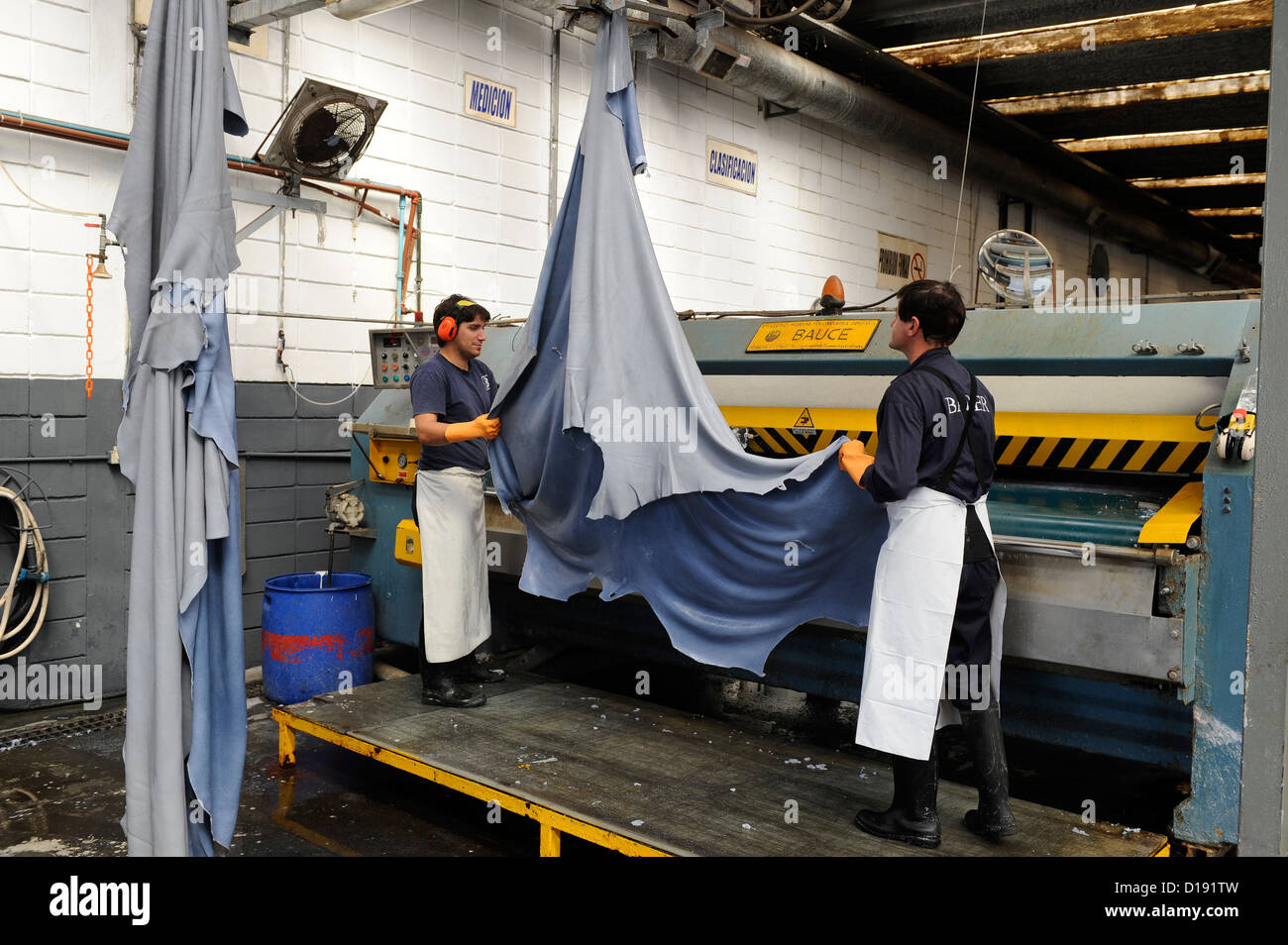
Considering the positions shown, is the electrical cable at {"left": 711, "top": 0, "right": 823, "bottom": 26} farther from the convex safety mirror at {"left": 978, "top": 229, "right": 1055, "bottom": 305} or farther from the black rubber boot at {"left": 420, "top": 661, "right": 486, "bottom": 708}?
the black rubber boot at {"left": 420, "top": 661, "right": 486, "bottom": 708}

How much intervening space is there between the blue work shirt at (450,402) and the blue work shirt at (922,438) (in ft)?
5.52

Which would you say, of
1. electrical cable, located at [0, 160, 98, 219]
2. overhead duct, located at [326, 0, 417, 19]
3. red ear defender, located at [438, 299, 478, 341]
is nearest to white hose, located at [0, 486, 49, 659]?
electrical cable, located at [0, 160, 98, 219]

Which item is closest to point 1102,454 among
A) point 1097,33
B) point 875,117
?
point 1097,33

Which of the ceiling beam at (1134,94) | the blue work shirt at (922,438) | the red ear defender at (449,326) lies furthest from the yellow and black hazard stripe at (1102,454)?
the ceiling beam at (1134,94)

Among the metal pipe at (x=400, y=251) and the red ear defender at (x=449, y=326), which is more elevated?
the metal pipe at (x=400, y=251)

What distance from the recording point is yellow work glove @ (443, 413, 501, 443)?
144 inches

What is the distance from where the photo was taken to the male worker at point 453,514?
3.88 meters

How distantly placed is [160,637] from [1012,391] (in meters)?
2.65

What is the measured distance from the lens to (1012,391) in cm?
342

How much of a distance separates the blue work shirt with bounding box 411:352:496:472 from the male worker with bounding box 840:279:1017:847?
5.51 feet

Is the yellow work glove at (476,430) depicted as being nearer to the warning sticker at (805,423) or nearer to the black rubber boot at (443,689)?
the black rubber boot at (443,689)

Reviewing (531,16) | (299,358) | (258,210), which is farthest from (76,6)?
(531,16)

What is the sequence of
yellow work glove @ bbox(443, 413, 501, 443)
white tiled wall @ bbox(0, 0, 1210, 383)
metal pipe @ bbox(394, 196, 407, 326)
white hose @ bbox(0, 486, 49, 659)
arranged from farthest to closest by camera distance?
metal pipe @ bbox(394, 196, 407, 326) < white tiled wall @ bbox(0, 0, 1210, 383) < white hose @ bbox(0, 486, 49, 659) < yellow work glove @ bbox(443, 413, 501, 443)

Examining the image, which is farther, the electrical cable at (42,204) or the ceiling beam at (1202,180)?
the ceiling beam at (1202,180)
